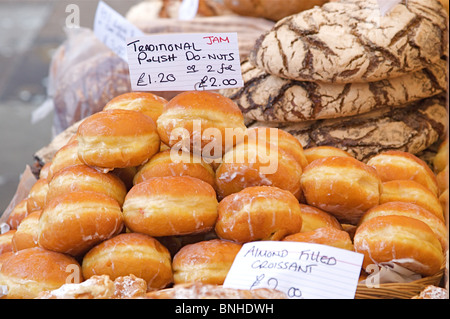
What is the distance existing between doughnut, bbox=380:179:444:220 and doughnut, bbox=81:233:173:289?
18.2 inches

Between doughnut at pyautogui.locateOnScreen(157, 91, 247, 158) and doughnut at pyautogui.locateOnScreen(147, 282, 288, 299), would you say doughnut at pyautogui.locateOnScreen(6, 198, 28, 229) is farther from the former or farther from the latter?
doughnut at pyautogui.locateOnScreen(147, 282, 288, 299)

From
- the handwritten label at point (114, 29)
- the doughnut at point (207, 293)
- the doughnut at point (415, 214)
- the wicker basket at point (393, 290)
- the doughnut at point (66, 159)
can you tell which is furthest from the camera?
the handwritten label at point (114, 29)

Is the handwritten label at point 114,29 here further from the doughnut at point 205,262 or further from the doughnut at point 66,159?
the doughnut at point 205,262

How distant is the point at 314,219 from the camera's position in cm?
104

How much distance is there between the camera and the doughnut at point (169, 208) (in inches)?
37.4

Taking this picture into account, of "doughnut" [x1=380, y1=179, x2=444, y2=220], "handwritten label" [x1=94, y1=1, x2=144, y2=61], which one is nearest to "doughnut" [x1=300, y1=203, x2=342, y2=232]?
"doughnut" [x1=380, y1=179, x2=444, y2=220]

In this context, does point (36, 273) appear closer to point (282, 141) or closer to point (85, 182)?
point (85, 182)

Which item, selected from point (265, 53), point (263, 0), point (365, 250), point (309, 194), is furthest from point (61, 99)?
point (365, 250)

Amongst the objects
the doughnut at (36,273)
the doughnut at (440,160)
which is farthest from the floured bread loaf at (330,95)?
the doughnut at (36,273)

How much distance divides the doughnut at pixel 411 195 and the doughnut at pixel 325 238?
0.20 meters

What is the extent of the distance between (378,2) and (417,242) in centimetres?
73

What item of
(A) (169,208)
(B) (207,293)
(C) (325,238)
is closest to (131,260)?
(A) (169,208)
